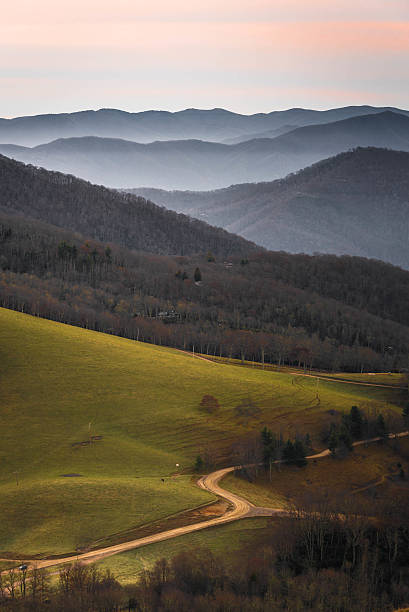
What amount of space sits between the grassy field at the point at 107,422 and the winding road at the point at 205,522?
2533 mm

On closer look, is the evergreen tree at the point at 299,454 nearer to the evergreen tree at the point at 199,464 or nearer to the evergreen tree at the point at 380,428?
the evergreen tree at the point at 199,464

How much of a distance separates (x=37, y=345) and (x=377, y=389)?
73.8m

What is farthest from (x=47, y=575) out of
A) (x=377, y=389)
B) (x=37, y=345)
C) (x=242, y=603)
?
(x=377, y=389)

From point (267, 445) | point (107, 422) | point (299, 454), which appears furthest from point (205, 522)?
point (107, 422)

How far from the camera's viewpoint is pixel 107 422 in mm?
108438

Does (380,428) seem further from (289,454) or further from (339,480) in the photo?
(289,454)

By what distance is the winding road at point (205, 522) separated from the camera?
6216 centimetres

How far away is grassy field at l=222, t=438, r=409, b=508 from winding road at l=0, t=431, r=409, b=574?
181 centimetres

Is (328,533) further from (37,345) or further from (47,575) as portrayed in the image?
(37,345)

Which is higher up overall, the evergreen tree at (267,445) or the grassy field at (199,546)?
the evergreen tree at (267,445)

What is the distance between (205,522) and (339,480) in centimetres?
3441

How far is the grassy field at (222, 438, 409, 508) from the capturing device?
3462 inches

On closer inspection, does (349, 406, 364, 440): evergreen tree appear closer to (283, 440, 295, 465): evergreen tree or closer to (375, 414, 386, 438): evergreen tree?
(375, 414, 386, 438): evergreen tree

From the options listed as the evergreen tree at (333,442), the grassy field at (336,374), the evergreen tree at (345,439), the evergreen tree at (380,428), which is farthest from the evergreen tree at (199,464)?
the grassy field at (336,374)
